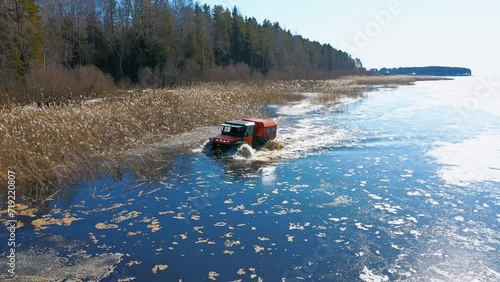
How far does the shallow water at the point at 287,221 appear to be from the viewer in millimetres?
6473

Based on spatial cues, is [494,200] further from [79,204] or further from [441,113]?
[441,113]

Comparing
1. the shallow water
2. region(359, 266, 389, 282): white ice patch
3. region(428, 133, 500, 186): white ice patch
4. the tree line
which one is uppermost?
the tree line

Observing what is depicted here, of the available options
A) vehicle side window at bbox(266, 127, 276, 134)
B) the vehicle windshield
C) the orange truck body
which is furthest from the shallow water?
vehicle side window at bbox(266, 127, 276, 134)

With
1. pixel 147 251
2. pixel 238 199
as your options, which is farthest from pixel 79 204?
pixel 238 199

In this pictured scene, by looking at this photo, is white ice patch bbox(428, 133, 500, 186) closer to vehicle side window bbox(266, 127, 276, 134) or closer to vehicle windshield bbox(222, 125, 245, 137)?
vehicle side window bbox(266, 127, 276, 134)

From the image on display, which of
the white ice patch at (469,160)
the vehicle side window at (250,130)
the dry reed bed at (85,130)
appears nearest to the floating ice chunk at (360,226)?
the white ice patch at (469,160)

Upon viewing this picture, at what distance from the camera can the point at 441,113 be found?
28.9 meters

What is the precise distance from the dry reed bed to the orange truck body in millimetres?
3848

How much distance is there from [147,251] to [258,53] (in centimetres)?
6172

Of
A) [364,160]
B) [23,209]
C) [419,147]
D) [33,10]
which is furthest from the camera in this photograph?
[33,10]

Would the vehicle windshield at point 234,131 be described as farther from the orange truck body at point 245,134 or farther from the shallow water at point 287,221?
the shallow water at point 287,221

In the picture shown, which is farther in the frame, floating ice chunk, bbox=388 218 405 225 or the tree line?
the tree line

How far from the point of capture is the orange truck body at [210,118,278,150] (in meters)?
14.2

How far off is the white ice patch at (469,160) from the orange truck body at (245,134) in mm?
6872
